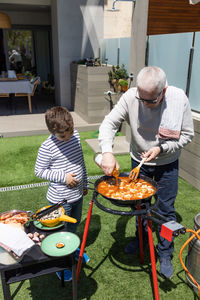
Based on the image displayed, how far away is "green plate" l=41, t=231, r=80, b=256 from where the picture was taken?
1.84 meters

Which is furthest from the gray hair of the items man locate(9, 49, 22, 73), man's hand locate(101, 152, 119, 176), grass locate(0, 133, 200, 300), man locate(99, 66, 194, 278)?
man locate(9, 49, 22, 73)

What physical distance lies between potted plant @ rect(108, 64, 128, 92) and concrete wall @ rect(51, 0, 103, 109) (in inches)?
91.3

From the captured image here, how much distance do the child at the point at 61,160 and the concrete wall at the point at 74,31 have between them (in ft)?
23.9

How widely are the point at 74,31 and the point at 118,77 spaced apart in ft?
10.2

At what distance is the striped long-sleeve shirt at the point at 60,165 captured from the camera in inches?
94.9

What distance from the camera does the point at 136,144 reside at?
2621mm

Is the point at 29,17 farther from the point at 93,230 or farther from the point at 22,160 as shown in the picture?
the point at 93,230

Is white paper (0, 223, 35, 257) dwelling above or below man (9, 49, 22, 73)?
below

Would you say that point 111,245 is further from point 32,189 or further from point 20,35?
point 20,35

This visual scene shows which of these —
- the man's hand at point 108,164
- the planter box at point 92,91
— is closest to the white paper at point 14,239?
the man's hand at point 108,164

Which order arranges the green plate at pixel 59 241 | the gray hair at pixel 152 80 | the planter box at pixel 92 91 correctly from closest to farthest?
the green plate at pixel 59 241 < the gray hair at pixel 152 80 < the planter box at pixel 92 91

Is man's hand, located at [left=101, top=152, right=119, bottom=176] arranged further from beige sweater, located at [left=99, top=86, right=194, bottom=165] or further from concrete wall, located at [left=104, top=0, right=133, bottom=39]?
concrete wall, located at [left=104, top=0, right=133, bottom=39]

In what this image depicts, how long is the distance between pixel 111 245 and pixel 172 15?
4232mm

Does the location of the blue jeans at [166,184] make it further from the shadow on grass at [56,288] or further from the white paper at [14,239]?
the white paper at [14,239]
